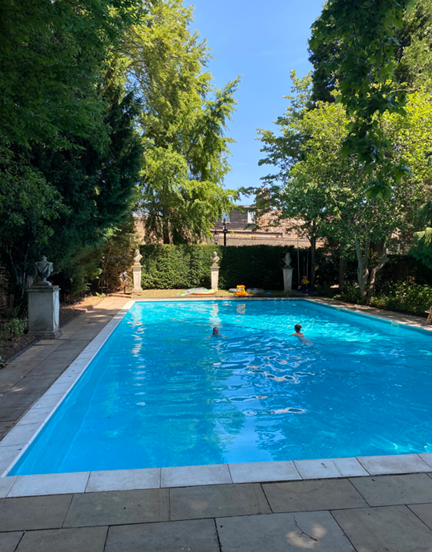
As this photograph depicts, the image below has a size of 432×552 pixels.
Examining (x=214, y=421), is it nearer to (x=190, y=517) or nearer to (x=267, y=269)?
(x=190, y=517)

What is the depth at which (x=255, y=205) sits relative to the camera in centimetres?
2252

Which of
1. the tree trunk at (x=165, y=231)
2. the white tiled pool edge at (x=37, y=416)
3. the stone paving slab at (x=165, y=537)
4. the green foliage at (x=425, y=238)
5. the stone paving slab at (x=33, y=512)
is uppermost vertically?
the tree trunk at (x=165, y=231)

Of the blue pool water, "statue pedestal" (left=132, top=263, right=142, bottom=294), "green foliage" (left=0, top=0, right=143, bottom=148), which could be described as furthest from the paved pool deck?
"statue pedestal" (left=132, top=263, right=142, bottom=294)

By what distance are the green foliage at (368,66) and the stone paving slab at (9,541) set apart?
12.1 feet

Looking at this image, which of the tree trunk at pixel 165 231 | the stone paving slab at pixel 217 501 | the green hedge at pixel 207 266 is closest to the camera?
the stone paving slab at pixel 217 501

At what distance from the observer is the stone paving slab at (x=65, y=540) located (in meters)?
2.19

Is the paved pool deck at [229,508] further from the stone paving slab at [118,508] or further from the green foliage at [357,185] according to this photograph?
the green foliage at [357,185]

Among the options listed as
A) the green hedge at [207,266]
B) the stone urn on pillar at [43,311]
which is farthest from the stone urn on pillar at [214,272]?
the stone urn on pillar at [43,311]

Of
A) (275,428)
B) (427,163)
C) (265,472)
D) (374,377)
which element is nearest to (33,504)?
(265,472)

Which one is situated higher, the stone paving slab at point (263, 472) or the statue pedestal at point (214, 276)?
the statue pedestal at point (214, 276)

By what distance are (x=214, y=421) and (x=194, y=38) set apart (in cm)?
2356

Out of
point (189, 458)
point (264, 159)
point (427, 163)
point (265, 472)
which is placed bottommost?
point (189, 458)

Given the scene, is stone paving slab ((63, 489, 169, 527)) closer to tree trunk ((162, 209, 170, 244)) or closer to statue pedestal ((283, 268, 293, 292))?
statue pedestal ((283, 268, 293, 292))

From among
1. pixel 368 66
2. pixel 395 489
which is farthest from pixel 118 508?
pixel 368 66
